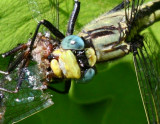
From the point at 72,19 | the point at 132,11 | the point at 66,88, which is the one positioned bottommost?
the point at 66,88

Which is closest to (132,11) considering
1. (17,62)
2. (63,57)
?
(63,57)

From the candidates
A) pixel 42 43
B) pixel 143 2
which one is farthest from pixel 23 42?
pixel 143 2

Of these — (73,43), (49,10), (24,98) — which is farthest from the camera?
(49,10)

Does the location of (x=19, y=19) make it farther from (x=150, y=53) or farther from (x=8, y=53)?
(x=150, y=53)

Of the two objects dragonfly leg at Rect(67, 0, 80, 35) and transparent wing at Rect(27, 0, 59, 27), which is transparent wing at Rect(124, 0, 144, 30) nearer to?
dragonfly leg at Rect(67, 0, 80, 35)

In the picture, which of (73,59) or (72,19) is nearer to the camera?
(73,59)

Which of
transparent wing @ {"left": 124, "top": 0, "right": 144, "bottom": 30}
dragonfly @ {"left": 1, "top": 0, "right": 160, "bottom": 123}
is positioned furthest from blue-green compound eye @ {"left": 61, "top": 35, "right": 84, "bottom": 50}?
transparent wing @ {"left": 124, "top": 0, "right": 144, "bottom": 30}

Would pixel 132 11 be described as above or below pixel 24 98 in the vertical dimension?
above

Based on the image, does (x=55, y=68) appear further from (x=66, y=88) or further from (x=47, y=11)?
(x=47, y=11)
